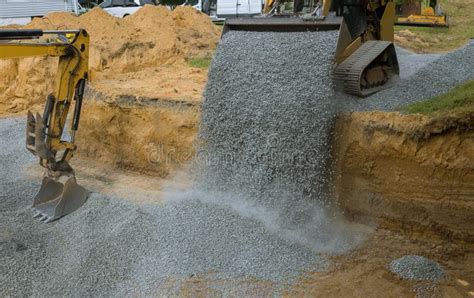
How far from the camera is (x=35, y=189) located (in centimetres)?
807

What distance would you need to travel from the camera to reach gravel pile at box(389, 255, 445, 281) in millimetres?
5512

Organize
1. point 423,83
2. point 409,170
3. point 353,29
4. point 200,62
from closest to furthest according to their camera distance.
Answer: point 409,170 → point 353,29 → point 423,83 → point 200,62

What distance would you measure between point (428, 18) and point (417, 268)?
40.4 ft

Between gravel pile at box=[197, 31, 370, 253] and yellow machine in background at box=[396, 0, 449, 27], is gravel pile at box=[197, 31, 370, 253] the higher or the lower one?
the lower one

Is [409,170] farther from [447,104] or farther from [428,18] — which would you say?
[428,18]

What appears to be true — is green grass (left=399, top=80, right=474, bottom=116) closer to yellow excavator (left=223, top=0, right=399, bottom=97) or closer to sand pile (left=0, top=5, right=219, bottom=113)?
yellow excavator (left=223, top=0, right=399, bottom=97)

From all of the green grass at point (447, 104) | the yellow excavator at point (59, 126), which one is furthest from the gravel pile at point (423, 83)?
the yellow excavator at point (59, 126)

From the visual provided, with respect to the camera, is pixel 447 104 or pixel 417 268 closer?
pixel 417 268

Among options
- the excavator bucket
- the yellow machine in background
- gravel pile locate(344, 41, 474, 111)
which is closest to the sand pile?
the excavator bucket

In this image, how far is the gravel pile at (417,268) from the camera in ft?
18.1

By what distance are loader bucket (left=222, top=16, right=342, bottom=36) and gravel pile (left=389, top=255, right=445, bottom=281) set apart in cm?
325

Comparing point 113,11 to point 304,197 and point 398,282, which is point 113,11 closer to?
point 304,197

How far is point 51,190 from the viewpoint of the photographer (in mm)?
7168

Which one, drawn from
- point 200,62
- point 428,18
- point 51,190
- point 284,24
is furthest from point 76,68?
point 428,18
